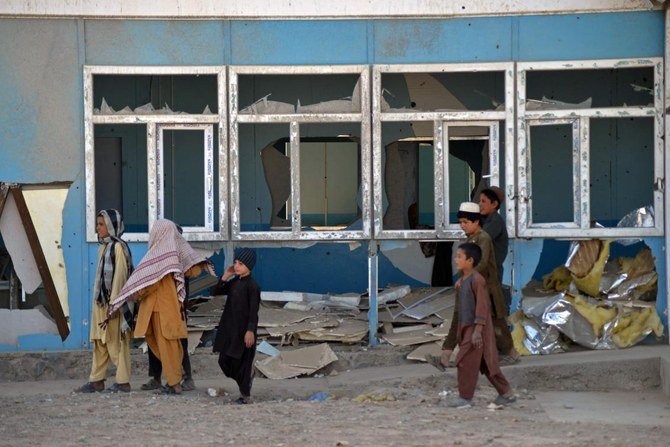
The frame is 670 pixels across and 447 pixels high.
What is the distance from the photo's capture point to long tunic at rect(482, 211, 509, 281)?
9.18 metres

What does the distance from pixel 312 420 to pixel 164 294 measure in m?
1.79

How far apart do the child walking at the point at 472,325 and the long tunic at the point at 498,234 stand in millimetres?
994

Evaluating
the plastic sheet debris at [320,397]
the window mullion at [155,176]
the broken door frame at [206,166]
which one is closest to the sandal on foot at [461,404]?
the plastic sheet debris at [320,397]

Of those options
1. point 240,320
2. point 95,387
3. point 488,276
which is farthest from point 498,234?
point 95,387

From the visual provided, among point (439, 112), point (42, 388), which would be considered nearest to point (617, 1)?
point (439, 112)

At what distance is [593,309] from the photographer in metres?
10.1

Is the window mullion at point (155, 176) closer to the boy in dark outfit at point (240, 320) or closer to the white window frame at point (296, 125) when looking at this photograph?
the white window frame at point (296, 125)

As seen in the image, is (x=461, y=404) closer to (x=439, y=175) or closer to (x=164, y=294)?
(x=164, y=294)

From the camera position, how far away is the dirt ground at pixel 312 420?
7.22 meters

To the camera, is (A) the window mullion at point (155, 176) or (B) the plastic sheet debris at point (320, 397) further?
(A) the window mullion at point (155, 176)

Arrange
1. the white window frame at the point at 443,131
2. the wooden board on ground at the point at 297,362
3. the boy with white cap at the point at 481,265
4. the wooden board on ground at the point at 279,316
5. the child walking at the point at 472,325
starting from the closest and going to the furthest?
the child walking at the point at 472,325 < the boy with white cap at the point at 481,265 < the wooden board on ground at the point at 297,362 < the white window frame at the point at 443,131 < the wooden board on ground at the point at 279,316

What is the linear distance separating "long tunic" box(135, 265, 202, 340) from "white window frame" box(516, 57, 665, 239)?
3137 millimetres

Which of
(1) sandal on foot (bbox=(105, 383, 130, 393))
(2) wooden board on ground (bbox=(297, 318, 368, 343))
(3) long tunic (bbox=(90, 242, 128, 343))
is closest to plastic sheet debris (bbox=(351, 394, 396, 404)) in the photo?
(2) wooden board on ground (bbox=(297, 318, 368, 343))

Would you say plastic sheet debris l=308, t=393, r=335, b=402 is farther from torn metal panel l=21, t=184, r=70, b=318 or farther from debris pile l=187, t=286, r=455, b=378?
torn metal panel l=21, t=184, r=70, b=318
